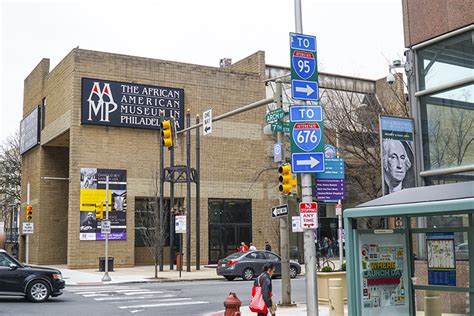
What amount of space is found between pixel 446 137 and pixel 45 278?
12.3m

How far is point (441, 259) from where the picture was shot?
30.2 feet

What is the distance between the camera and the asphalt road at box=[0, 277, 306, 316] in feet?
55.0

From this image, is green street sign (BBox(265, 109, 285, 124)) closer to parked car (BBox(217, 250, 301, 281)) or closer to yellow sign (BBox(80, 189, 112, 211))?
parked car (BBox(217, 250, 301, 281))

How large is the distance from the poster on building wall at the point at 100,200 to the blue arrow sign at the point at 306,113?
1101 inches

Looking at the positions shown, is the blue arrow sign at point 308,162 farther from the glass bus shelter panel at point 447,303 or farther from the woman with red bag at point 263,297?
the glass bus shelter panel at point 447,303

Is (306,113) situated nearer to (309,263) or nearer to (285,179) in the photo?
(309,263)

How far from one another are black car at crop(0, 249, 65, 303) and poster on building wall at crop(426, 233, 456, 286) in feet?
41.6

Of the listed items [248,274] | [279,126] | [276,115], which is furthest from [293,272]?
[276,115]

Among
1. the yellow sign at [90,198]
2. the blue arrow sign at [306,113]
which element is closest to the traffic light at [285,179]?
the blue arrow sign at [306,113]

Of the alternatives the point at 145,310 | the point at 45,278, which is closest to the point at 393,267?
the point at 145,310

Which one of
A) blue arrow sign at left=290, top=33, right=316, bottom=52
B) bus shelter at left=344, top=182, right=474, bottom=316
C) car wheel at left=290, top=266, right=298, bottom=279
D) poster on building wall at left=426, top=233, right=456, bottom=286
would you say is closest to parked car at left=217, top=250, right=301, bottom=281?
car wheel at left=290, top=266, right=298, bottom=279

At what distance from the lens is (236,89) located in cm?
4306

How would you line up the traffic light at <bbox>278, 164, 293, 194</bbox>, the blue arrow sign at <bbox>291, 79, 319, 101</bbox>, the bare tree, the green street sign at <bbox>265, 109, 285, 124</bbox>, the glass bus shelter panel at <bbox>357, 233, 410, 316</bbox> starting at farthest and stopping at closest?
1. the bare tree
2. the green street sign at <bbox>265, 109, 285, 124</bbox>
3. the traffic light at <bbox>278, 164, 293, 194</bbox>
4. the blue arrow sign at <bbox>291, 79, 319, 101</bbox>
5. the glass bus shelter panel at <bbox>357, 233, 410, 316</bbox>

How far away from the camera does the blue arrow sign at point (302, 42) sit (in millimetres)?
11500
